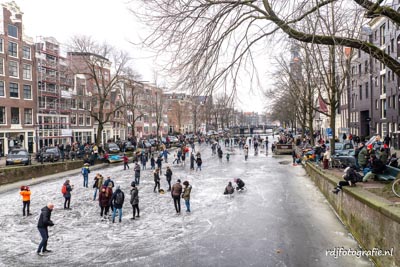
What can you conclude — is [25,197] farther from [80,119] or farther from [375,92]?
[80,119]

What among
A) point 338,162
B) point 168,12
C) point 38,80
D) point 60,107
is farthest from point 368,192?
point 60,107

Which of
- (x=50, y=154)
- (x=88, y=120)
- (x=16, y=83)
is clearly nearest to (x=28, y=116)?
(x=16, y=83)

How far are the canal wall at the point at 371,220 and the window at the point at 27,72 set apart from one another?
40.9 meters

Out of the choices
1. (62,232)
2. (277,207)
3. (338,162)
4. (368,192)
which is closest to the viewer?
(368,192)

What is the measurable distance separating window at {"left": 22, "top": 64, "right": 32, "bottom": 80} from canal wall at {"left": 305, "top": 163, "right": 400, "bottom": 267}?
40.9m

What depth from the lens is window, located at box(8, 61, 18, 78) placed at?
39806 mm

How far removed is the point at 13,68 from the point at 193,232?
37.8 m

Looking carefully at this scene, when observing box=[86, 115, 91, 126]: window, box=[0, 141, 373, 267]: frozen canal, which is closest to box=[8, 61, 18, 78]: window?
box=[86, 115, 91, 126]: window

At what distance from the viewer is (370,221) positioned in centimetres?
945

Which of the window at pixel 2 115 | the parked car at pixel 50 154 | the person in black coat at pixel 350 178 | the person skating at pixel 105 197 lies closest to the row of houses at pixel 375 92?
the person in black coat at pixel 350 178

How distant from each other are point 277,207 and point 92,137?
50.5 meters

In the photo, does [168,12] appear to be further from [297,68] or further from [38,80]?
[38,80]

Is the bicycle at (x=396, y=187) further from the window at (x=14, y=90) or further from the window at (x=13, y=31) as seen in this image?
the window at (x=13, y=31)

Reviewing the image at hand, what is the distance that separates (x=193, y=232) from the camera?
39.1 feet
